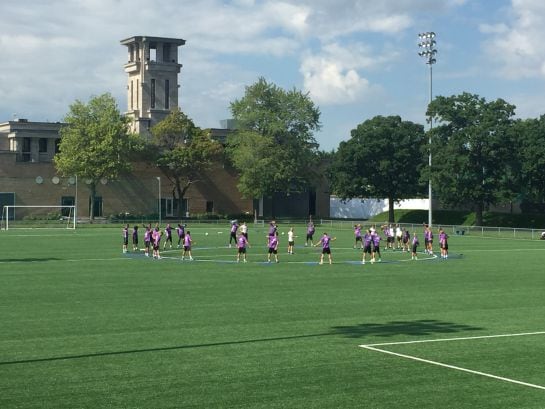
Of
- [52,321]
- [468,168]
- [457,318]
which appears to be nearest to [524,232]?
[468,168]

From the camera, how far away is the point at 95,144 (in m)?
93.8

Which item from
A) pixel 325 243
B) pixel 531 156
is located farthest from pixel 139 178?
pixel 325 243

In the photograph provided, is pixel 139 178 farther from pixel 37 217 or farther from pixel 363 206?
pixel 363 206

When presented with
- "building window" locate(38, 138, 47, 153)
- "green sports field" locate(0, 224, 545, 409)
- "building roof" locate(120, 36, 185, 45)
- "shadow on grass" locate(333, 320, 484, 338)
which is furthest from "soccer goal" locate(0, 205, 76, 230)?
"shadow on grass" locate(333, 320, 484, 338)

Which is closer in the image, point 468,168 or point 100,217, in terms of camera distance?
point 468,168

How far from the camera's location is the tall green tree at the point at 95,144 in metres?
93.0

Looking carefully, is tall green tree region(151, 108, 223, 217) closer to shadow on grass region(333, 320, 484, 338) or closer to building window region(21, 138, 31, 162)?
building window region(21, 138, 31, 162)

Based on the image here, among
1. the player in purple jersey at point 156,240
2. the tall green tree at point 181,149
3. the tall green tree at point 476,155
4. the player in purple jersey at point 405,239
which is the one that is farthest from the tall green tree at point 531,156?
the player in purple jersey at point 156,240

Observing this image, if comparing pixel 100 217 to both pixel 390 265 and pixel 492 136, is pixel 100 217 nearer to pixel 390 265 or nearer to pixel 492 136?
pixel 492 136

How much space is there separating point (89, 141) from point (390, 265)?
60.7m

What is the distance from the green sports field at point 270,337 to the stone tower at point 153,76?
81106 mm

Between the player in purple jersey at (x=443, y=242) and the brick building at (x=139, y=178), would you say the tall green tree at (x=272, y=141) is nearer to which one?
the brick building at (x=139, y=178)

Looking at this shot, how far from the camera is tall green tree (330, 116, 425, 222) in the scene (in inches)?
3780

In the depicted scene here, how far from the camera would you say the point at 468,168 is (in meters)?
78.9
